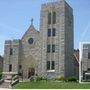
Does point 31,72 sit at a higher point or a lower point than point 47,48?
lower

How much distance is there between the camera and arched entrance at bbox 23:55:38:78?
6238 centimetres

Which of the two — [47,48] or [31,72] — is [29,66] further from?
[47,48]

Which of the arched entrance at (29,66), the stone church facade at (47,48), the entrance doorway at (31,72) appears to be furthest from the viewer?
the entrance doorway at (31,72)

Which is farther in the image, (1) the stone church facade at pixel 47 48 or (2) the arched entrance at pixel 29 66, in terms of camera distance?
→ (2) the arched entrance at pixel 29 66

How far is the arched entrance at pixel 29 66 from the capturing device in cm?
6238

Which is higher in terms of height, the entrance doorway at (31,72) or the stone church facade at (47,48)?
the stone church facade at (47,48)

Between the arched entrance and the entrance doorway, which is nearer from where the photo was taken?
the arched entrance

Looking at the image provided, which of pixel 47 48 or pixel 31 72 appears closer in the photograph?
pixel 47 48

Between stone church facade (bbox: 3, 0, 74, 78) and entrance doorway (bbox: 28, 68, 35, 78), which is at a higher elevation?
stone church facade (bbox: 3, 0, 74, 78)

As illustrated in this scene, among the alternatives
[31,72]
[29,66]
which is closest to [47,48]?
[29,66]

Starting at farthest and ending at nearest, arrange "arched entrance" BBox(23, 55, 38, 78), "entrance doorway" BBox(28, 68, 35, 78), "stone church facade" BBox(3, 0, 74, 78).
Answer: "entrance doorway" BBox(28, 68, 35, 78) < "arched entrance" BBox(23, 55, 38, 78) < "stone church facade" BBox(3, 0, 74, 78)

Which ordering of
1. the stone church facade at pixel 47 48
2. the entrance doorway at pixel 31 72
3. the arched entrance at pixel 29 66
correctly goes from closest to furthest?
the stone church facade at pixel 47 48, the arched entrance at pixel 29 66, the entrance doorway at pixel 31 72

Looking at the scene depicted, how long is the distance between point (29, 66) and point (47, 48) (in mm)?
5569

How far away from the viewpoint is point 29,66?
62.8 m
